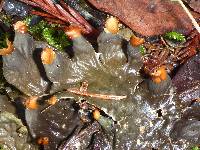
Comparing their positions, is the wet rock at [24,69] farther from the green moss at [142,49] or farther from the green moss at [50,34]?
the green moss at [142,49]

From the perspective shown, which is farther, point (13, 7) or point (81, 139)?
point (13, 7)

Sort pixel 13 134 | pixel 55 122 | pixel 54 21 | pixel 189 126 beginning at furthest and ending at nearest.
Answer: pixel 54 21 < pixel 13 134 < pixel 55 122 < pixel 189 126

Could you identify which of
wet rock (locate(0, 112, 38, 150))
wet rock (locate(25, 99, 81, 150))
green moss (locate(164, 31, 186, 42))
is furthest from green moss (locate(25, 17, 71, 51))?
green moss (locate(164, 31, 186, 42))

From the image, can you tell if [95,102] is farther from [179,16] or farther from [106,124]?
[179,16]

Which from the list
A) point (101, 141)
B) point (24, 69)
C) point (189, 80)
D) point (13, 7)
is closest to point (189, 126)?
point (189, 80)

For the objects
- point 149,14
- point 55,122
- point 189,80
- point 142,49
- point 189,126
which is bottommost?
point 55,122

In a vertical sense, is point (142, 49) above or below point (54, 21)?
below

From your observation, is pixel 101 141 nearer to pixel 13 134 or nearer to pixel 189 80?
pixel 13 134

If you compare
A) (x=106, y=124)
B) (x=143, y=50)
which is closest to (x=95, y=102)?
(x=106, y=124)
